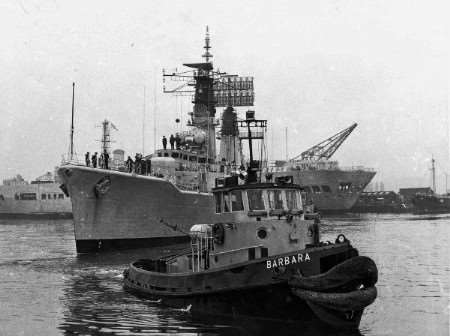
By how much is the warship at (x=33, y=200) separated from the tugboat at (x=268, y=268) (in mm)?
84077

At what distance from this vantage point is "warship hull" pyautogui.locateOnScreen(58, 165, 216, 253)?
3234 centimetres

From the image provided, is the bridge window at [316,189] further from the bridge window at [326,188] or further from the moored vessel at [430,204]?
the moored vessel at [430,204]

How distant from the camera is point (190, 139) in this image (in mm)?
46906

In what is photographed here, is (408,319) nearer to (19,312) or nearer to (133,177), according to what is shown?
(19,312)

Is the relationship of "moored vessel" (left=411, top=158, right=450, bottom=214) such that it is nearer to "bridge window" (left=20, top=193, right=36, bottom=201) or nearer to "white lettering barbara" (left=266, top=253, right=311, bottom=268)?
"bridge window" (left=20, top=193, right=36, bottom=201)

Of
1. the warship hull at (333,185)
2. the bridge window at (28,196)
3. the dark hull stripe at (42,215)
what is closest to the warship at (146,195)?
the warship hull at (333,185)

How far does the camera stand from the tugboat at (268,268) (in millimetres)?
12961

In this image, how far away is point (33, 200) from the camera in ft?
324

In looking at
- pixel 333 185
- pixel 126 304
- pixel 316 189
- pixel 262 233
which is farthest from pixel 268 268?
pixel 333 185

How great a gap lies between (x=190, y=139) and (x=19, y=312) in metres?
31.6

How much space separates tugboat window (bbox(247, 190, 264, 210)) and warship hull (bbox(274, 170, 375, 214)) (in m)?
73.5

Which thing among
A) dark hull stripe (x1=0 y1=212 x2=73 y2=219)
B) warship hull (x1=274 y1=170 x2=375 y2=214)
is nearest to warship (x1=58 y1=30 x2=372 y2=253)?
warship hull (x1=274 y1=170 x2=375 y2=214)

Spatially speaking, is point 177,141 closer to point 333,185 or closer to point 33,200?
point 333,185

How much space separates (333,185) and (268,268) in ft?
264
